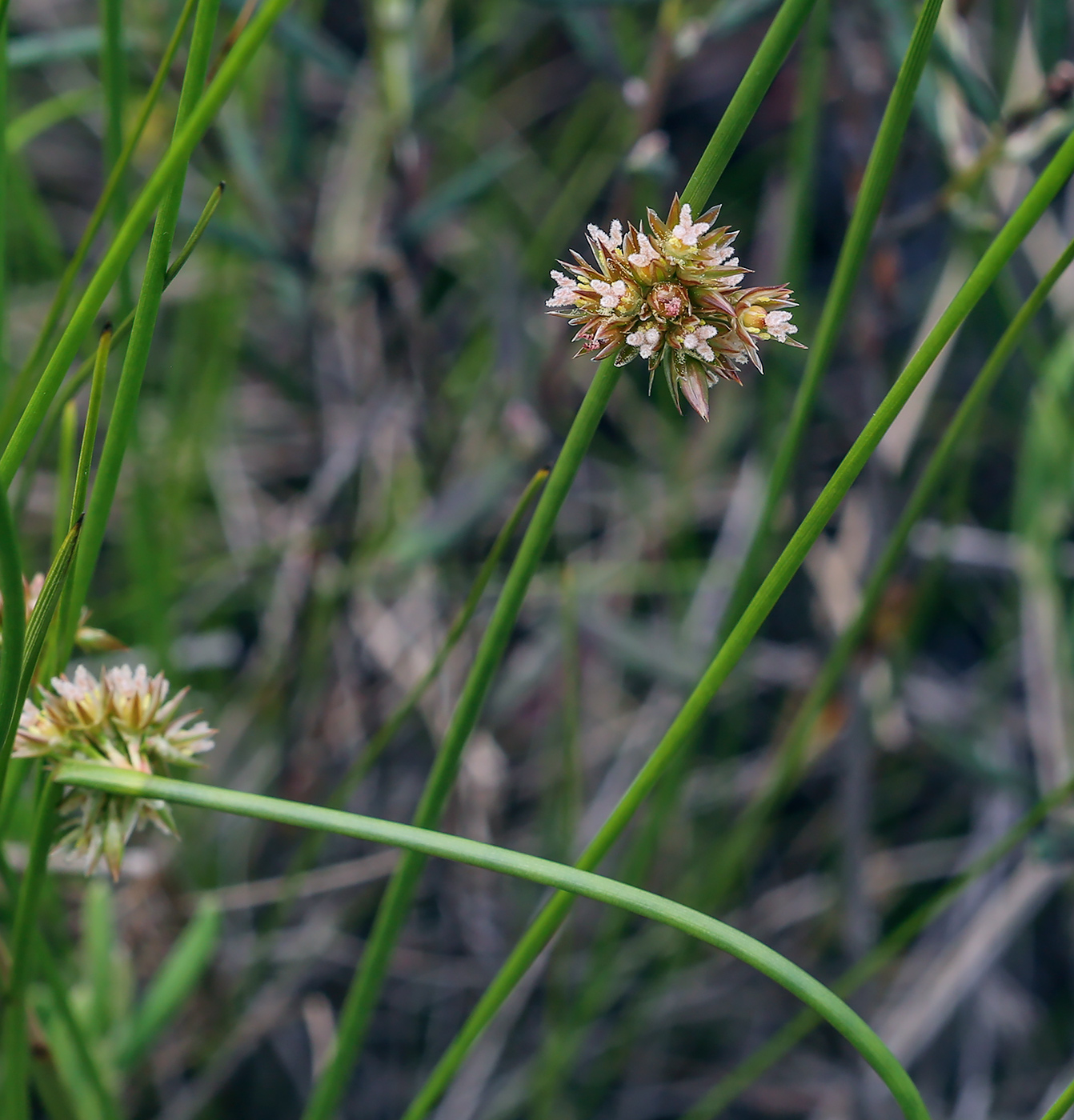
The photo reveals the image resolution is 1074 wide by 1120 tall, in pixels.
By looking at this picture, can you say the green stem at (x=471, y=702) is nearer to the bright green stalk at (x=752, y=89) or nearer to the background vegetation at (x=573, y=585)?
the bright green stalk at (x=752, y=89)

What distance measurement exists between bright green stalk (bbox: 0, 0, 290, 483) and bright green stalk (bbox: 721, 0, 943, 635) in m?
0.28

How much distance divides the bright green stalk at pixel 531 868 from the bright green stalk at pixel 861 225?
0.31 m

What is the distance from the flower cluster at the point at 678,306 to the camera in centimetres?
43

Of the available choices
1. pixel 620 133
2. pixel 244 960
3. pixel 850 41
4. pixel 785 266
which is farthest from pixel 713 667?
pixel 620 133

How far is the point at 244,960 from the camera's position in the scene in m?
1.18

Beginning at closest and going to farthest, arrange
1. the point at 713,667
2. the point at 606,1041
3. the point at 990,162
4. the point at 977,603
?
the point at 713,667 < the point at 990,162 < the point at 606,1041 < the point at 977,603

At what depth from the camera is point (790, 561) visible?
0.45 meters

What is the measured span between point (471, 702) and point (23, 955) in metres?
0.29

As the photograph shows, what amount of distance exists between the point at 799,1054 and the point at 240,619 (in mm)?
1011

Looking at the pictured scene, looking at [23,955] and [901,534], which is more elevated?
[901,534]

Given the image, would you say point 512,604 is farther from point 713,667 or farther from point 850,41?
point 850,41

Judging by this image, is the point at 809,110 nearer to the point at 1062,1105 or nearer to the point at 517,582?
the point at 517,582

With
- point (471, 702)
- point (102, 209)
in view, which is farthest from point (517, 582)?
point (102, 209)

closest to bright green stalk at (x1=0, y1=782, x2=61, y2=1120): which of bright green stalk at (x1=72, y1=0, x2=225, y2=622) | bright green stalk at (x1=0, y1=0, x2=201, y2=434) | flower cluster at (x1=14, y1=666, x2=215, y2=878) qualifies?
flower cluster at (x1=14, y1=666, x2=215, y2=878)
